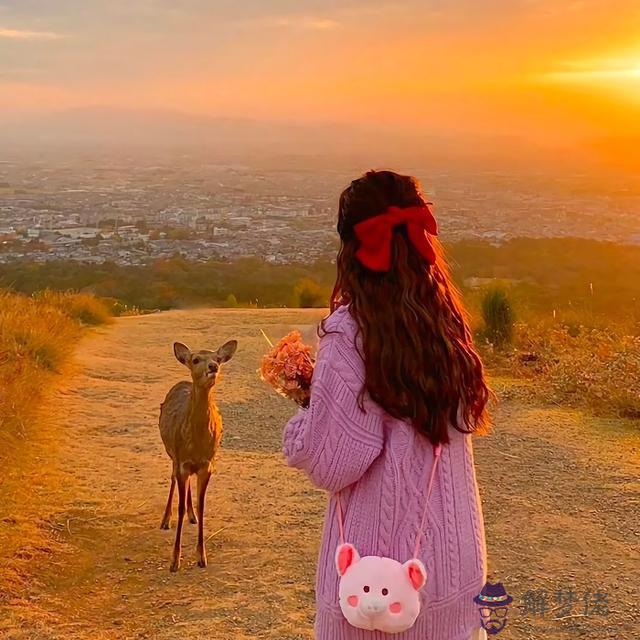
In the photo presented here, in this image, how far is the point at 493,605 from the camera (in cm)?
240

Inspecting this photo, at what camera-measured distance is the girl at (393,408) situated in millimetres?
2375

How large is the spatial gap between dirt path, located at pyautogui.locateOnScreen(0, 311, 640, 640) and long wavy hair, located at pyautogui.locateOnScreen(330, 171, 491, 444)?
0.43 metres

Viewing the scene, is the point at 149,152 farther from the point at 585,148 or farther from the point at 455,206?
the point at 455,206

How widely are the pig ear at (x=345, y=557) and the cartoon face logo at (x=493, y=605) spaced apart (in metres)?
0.40

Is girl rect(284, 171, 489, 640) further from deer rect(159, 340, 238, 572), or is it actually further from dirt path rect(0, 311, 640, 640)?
deer rect(159, 340, 238, 572)

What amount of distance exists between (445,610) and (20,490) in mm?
4639

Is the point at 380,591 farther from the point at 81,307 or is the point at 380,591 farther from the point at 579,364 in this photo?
the point at 81,307

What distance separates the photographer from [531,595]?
4.98 m

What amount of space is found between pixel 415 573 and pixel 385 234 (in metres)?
0.94

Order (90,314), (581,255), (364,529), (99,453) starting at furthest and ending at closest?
(581,255)
(90,314)
(99,453)
(364,529)

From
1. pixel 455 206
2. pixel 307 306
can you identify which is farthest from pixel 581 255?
pixel 307 306

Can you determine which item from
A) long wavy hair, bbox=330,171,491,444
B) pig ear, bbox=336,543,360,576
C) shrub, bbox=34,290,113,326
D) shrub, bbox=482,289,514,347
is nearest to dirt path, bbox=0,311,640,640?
long wavy hair, bbox=330,171,491,444

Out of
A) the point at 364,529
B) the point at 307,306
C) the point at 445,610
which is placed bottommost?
the point at 307,306

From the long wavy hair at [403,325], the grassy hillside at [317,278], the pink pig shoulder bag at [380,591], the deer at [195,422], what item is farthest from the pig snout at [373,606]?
the grassy hillside at [317,278]
